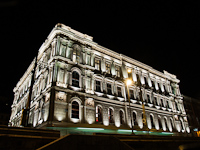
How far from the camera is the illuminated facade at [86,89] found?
19.9 m

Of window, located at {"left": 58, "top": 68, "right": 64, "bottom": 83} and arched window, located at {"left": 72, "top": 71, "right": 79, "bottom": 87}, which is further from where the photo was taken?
arched window, located at {"left": 72, "top": 71, "right": 79, "bottom": 87}

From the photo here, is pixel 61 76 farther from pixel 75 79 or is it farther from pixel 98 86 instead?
pixel 98 86

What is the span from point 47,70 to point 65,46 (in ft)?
14.6

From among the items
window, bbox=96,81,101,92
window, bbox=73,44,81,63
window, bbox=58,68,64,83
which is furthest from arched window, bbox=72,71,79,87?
window, bbox=96,81,101,92

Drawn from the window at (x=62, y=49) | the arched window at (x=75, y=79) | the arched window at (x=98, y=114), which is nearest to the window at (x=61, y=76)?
the arched window at (x=75, y=79)

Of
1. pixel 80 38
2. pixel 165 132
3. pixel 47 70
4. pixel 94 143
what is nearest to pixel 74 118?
pixel 47 70

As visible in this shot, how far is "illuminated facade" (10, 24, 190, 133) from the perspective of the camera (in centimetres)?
1994

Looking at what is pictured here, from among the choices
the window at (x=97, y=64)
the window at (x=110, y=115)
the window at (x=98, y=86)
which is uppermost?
the window at (x=97, y=64)

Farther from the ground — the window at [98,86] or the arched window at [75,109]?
the window at [98,86]

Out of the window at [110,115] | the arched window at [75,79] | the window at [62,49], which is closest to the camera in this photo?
the arched window at [75,79]

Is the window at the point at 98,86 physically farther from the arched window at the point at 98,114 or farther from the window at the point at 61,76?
the window at the point at 61,76

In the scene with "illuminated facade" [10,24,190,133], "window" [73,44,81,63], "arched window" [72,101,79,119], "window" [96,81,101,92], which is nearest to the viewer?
"illuminated facade" [10,24,190,133]

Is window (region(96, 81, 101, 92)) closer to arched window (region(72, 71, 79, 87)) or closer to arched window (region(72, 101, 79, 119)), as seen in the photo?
arched window (region(72, 71, 79, 87))
